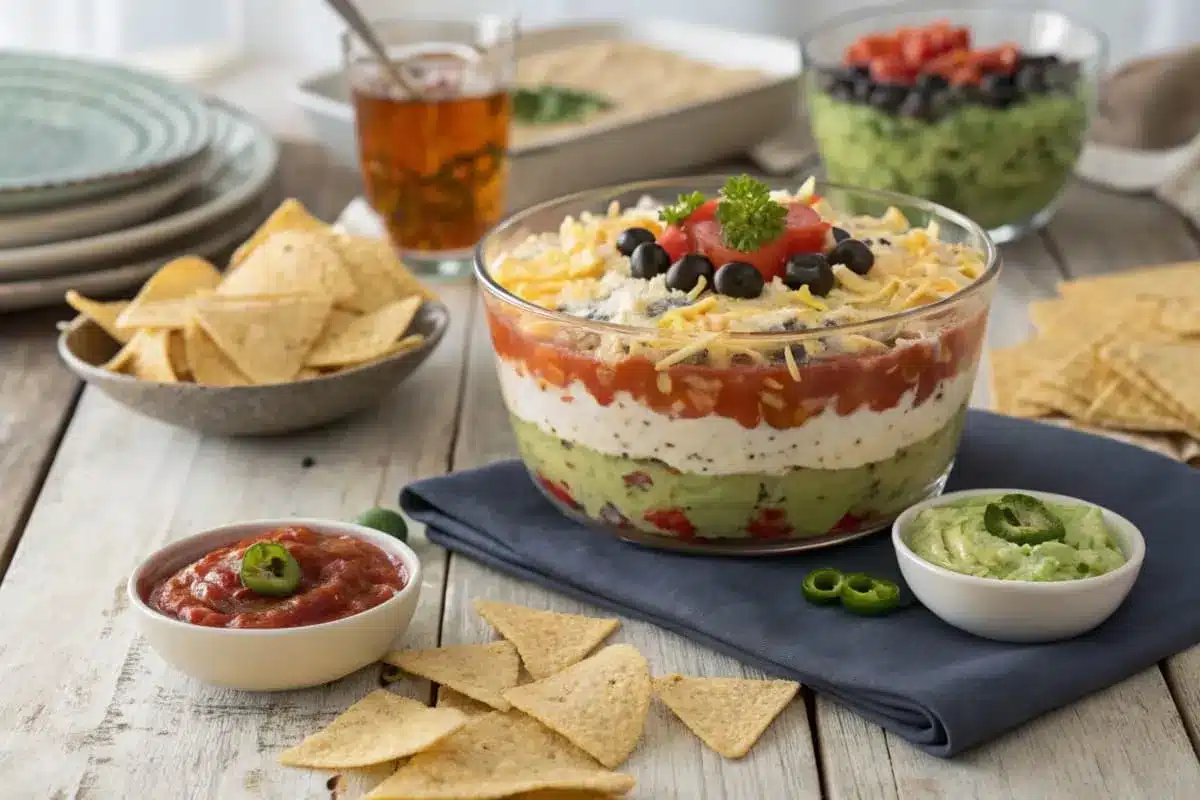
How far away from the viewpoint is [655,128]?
174 inches

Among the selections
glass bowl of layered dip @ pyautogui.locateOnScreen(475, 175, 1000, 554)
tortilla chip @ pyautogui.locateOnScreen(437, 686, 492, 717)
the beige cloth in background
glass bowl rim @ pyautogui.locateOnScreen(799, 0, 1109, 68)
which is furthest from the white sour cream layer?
the beige cloth in background

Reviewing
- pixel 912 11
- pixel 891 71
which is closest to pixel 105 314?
pixel 891 71

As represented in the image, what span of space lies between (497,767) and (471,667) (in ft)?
0.87

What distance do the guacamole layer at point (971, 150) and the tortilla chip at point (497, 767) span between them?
7.09 ft

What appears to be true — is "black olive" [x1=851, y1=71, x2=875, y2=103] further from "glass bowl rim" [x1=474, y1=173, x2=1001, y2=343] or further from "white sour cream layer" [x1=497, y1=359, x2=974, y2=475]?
"white sour cream layer" [x1=497, y1=359, x2=974, y2=475]

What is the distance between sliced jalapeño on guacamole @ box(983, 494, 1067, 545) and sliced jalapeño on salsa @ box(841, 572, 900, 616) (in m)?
0.17

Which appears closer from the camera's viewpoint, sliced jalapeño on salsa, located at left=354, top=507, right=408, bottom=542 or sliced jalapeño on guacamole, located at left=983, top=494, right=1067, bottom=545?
sliced jalapeño on guacamole, located at left=983, top=494, right=1067, bottom=545

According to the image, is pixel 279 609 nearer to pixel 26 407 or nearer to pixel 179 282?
pixel 179 282

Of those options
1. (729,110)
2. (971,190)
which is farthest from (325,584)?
(729,110)

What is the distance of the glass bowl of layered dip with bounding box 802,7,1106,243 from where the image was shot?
12.7 feet

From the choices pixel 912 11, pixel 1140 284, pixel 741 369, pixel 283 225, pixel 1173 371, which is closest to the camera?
pixel 741 369

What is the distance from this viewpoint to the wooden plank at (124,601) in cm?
217

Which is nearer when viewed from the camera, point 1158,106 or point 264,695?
point 264,695

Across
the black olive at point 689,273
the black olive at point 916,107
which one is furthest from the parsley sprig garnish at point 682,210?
the black olive at point 916,107
